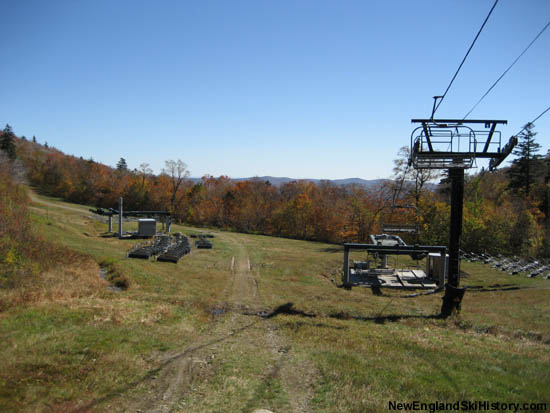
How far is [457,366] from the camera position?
9.98 meters

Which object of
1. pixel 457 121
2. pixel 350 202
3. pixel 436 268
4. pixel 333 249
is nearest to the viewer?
pixel 457 121

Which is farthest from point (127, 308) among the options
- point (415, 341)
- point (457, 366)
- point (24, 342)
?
A: point (457, 366)

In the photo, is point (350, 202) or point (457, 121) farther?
point (350, 202)

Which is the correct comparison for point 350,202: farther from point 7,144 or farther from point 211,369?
point 7,144

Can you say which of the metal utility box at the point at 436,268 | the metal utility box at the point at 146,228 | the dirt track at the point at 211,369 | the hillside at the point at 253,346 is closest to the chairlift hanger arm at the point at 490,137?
the hillside at the point at 253,346

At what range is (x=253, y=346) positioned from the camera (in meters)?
12.3

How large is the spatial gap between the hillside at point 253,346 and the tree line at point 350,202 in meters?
6.60

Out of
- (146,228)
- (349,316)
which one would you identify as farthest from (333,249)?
(349,316)

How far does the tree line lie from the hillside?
6.60 meters

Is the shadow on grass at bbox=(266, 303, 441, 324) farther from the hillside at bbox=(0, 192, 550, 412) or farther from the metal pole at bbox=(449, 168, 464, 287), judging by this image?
the metal pole at bbox=(449, 168, 464, 287)

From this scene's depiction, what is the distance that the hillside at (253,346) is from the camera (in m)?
8.04

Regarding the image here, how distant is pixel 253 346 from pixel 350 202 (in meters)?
50.0

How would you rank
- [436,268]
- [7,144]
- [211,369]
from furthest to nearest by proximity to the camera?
1. [7,144]
2. [436,268]
3. [211,369]

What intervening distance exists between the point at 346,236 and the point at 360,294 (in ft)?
109
